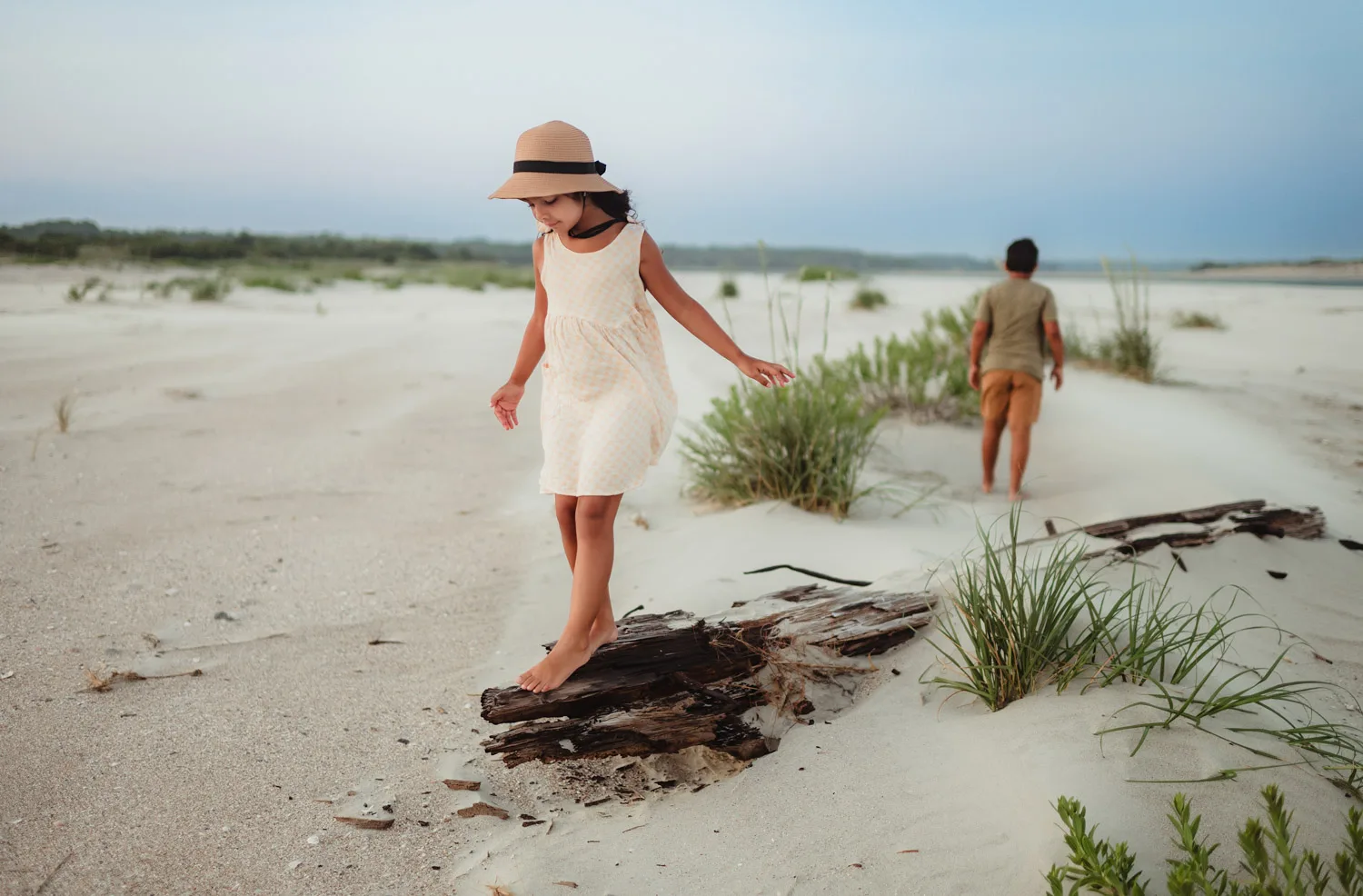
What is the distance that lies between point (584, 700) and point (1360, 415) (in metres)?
8.80

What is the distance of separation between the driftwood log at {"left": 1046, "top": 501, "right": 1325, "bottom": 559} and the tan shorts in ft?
6.02

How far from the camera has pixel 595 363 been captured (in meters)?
3.13

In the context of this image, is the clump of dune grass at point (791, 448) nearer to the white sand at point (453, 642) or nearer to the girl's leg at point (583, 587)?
the white sand at point (453, 642)

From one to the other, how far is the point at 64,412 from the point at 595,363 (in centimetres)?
612

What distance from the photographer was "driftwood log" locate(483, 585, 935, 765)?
9.68 feet

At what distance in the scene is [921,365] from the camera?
8.90 m

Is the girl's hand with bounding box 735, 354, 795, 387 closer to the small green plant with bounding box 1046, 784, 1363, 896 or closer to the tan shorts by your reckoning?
the small green plant with bounding box 1046, 784, 1363, 896

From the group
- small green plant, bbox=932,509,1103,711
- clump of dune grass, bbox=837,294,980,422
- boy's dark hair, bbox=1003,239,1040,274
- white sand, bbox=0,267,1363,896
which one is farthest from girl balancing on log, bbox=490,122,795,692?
clump of dune grass, bbox=837,294,980,422

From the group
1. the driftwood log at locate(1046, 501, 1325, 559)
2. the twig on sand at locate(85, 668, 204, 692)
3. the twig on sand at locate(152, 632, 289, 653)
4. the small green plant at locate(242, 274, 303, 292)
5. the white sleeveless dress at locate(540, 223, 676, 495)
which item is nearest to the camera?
the white sleeveless dress at locate(540, 223, 676, 495)

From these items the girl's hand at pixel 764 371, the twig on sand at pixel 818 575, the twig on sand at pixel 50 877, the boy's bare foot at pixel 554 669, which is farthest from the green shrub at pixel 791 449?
the twig on sand at pixel 50 877

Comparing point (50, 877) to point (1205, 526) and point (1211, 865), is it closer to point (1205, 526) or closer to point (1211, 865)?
point (1211, 865)

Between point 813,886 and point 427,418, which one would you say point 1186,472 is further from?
point 427,418

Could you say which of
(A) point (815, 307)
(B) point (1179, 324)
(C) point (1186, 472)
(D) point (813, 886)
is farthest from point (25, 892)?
(A) point (815, 307)

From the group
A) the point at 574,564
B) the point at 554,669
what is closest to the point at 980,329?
the point at 574,564
